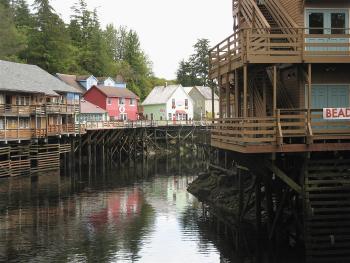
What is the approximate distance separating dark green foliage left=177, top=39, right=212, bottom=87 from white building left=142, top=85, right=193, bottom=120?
20.3 metres

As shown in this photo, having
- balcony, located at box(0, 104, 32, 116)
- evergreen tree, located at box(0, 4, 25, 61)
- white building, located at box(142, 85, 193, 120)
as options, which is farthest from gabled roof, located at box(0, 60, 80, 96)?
white building, located at box(142, 85, 193, 120)

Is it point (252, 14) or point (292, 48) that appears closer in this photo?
point (292, 48)

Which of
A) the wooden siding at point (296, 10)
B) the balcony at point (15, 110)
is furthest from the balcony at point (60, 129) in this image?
the wooden siding at point (296, 10)

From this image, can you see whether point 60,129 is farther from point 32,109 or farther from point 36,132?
point 36,132

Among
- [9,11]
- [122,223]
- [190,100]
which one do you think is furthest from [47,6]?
[122,223]

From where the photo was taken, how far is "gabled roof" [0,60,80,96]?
158 ft

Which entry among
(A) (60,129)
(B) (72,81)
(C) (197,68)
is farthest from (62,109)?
(C) (197,68)

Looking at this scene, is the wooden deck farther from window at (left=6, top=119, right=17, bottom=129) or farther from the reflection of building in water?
the reflection of building in water

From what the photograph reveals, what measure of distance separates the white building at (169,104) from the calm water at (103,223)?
1901 inches

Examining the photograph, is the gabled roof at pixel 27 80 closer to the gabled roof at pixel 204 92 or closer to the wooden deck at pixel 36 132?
the wooden deck at pixel 36 132

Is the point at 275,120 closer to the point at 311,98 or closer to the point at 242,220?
the point at 311,98

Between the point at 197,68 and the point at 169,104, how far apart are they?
84.8ft

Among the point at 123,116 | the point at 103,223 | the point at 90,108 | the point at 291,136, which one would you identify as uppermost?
the point at 90,108

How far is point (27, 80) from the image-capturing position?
52094 millimetres
